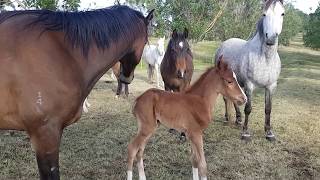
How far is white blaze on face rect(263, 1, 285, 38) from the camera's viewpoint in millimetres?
5723

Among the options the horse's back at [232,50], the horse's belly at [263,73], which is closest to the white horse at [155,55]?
the horse's back at [232,50]

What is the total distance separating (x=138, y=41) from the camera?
3.54 m

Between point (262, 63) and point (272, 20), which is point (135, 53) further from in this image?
point (262, 63)

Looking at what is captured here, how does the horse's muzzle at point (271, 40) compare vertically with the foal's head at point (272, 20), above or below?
below

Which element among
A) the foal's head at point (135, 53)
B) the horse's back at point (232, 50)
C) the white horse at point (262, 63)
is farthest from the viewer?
the horse's back at point (232, 50)

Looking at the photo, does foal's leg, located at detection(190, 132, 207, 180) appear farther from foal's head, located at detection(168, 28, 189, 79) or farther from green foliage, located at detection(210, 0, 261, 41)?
green foliage, located at detection(210, 0, 261, 41)

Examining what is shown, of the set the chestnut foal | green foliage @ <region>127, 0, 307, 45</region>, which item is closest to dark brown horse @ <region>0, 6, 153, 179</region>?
the chestnut foal

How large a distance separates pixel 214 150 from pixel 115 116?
317 cm

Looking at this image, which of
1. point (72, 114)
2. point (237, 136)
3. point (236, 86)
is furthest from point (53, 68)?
point (237, 136)

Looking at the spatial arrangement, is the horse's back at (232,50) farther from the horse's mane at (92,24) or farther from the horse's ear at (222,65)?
the horse's mane at (92,24)

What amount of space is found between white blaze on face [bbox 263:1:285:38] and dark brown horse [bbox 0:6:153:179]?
307 cm

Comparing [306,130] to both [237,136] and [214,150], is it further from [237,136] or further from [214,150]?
[214,150]

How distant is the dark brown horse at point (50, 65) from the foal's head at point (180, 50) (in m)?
3.13

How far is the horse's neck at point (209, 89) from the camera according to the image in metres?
4.33
